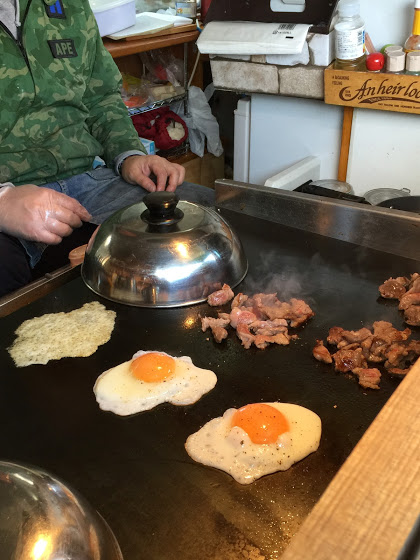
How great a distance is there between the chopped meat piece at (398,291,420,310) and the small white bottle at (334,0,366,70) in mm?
1420

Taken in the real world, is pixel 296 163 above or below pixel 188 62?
below

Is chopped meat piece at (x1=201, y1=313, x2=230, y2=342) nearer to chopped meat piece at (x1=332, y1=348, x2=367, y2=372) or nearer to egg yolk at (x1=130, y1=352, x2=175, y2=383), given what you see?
egg yolk at (x1=130, y1=352, x2=175, y2=383)

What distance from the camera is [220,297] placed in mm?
1493

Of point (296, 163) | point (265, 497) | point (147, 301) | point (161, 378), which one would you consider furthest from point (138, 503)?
point (296, 163)

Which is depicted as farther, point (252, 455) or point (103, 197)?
point (103, 197)

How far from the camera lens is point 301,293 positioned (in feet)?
5.03

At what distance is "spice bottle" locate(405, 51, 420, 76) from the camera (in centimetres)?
228

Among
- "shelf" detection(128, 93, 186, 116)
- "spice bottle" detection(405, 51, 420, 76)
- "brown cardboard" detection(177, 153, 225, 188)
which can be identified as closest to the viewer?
"spice bottle" detection(405, 51, 420, 76)

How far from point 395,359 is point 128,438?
0.63 metres

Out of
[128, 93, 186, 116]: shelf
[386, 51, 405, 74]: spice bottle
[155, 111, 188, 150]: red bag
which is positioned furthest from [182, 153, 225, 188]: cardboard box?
[386, 51, 405, 74]: spice bottle

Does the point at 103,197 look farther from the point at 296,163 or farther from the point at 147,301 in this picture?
the point at 296,163

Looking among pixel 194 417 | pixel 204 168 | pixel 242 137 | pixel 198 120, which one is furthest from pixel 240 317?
pixel 204 168

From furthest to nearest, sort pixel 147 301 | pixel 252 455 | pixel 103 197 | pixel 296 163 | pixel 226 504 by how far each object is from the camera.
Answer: pixel 296 163
pixel 103 197
pixel 147 301
pixel 252 455
pixel 226 504

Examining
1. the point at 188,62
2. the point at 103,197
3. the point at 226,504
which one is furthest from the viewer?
the point at 188,62
